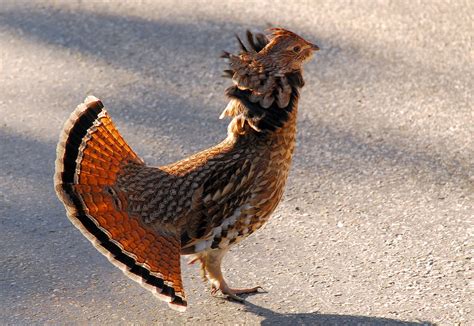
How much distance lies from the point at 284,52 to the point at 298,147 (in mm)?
1620

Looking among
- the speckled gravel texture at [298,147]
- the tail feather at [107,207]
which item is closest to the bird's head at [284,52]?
the tail feather at [107,207]

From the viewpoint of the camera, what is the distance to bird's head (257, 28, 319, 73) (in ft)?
16.6

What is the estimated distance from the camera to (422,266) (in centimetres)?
554

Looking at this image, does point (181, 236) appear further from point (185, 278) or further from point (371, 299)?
point (371, 299)

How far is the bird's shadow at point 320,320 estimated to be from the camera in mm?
5113

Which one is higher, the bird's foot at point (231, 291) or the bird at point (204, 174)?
the bird at point (204, 174)

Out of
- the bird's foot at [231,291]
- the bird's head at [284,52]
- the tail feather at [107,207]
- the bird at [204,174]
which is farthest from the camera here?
the bird's foot at [231,291]

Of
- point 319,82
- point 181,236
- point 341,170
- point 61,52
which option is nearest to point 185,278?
point 181,236

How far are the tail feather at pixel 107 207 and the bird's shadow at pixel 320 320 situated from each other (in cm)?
67

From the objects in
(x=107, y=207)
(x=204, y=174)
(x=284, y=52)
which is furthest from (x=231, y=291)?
(x=284, y=52)

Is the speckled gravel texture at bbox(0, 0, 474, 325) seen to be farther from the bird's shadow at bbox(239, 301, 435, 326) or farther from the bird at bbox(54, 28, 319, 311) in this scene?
the bird at bbox(54, 28, 319, 311)

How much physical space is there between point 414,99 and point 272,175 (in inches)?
90.1

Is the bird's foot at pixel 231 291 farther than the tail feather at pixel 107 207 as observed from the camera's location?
Yes

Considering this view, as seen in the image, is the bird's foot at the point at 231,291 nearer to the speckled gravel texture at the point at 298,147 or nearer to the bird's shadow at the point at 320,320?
the speckled gravel texture at the point at 298,147
